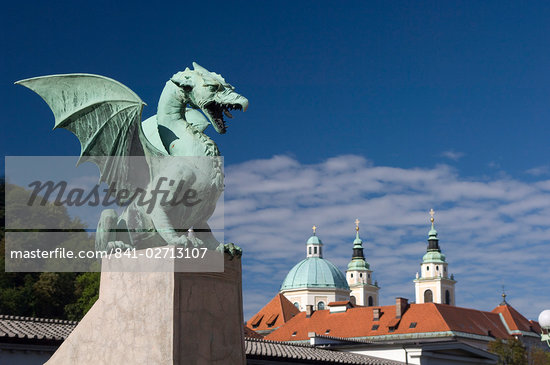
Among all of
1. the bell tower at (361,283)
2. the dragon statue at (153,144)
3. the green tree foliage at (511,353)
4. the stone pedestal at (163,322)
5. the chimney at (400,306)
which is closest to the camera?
the stone pedestal at (163,322)

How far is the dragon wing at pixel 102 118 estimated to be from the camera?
28.0 feet

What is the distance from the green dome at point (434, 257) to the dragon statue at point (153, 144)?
331 ft

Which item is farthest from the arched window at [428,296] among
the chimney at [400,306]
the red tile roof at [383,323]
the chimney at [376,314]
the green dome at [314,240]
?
the chimney at [376,314]

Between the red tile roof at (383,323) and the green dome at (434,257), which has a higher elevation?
the green dome at (434,257)

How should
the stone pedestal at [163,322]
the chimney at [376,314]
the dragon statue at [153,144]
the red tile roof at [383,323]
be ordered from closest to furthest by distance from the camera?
the stone pedestal at [163,322]
the dragon statue at [153,144]
the red tile roof at [383,323]
the chimney at [376,314]

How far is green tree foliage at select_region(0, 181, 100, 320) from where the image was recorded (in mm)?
31156

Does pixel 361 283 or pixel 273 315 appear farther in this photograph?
pixel 361 283

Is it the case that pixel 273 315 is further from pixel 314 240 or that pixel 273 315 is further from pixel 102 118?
pixel 102 118

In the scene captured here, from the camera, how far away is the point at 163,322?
25.1ft

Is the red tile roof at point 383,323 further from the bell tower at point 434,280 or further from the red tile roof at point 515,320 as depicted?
the bell tower at point 434,280

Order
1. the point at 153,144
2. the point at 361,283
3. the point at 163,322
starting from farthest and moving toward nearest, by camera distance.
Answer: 1. the point at 361,283
2. the point at 153,144
3. the point at 163,322

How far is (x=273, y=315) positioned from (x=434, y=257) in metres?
36.9

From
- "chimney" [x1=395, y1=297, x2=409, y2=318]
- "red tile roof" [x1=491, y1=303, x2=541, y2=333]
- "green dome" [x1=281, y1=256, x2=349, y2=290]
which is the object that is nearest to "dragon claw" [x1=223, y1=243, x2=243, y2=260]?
"chimney" [x1=395, y1=297, x2=409, y2=318]

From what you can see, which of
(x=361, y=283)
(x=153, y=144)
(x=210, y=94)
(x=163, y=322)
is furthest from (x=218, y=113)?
(x=361, y=283)
